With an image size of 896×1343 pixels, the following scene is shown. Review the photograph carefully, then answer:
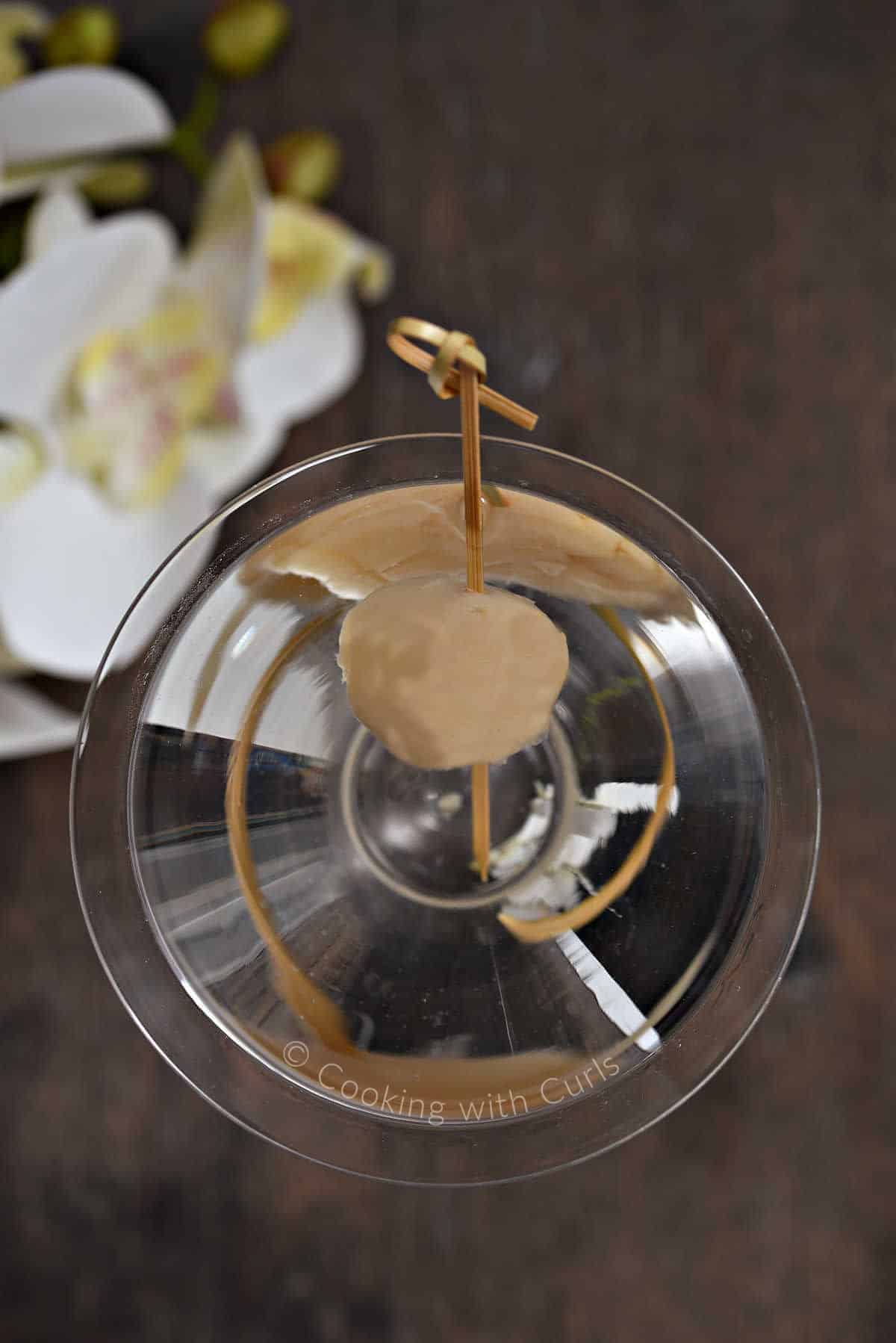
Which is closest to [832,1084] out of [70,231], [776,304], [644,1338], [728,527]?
[644,1338]

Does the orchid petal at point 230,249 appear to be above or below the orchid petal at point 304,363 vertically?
above

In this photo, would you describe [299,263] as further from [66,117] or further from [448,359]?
[448,359]

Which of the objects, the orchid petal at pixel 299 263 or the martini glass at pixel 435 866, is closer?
the martini glass at pixel 435 866

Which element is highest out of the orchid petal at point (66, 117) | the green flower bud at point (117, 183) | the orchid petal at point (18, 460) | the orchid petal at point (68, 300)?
the green flower bud at point (117, 183)

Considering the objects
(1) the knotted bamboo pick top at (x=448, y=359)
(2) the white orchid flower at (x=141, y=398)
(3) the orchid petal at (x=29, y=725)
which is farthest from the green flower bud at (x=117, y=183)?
(1) the knotted bamboo pick top at (x=448, y=359)

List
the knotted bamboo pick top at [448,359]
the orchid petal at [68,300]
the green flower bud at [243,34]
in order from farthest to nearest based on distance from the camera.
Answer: the green flower bud at [243,34]
the orchid petal at [68,300]
the knotted bamboo pick top at [448,359]

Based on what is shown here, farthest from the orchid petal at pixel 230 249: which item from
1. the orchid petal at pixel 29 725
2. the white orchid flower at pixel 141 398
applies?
the orchid petal at pixel 29 725

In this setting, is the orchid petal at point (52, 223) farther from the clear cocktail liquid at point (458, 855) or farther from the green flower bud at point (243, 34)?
the clear cocktail liquid at point (458, 855)

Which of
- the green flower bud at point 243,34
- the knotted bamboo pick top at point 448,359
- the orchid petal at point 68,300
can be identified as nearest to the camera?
the knotted bamboo pick top at point 448,359

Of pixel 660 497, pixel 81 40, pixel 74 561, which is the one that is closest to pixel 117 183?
pixel 81 40
